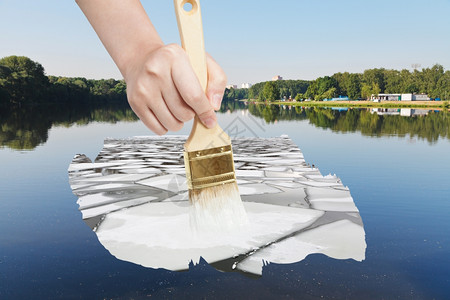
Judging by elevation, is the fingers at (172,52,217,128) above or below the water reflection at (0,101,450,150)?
A: above

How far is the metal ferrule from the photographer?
7.95 ft

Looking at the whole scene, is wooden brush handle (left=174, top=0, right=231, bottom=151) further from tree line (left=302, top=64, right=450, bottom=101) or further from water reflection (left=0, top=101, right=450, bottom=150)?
tree line (left=302, top=64, right=450, bottom=101)

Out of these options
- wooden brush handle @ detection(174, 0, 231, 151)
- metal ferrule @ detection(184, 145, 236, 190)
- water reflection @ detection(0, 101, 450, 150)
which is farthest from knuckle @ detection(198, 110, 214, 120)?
water reflection @ detection(0, 101, 450, 150)

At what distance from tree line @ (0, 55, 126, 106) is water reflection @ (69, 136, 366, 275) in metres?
40.3

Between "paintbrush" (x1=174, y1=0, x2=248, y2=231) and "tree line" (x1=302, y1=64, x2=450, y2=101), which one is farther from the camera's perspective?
"tree line" (x1=302, y1=64, x2=450, y2=101)

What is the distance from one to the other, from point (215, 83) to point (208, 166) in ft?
2.31

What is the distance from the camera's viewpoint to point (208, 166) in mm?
2496

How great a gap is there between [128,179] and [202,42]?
11.6ft

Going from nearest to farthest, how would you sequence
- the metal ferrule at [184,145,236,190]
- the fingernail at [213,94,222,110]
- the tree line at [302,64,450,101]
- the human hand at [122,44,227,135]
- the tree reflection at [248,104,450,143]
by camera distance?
the human hand at [122,44,227,135] < the fingernail at [213,94,222,110] < the metal ferrule at [184,145,236,190] < the tree reflection at [248,104,450,143] < the tree line at [302,64,450,101]

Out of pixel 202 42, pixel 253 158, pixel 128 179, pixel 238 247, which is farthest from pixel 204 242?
pixel 253 158

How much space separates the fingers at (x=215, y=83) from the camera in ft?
6.24

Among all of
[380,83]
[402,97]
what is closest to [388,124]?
[402,97]

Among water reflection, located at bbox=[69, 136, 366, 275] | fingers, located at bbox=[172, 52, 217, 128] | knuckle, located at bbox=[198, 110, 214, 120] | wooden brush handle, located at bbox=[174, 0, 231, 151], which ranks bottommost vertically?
water reflection, located at bbox=[69, 136, 366, 275]

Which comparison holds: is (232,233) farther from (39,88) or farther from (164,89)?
(39,88)
